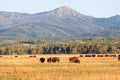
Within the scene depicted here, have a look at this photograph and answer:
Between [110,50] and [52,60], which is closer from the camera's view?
[52,60]

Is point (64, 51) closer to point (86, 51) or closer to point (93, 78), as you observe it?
point (86, 51)

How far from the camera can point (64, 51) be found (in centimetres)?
16625

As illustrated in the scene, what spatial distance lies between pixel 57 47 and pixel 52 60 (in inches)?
4202

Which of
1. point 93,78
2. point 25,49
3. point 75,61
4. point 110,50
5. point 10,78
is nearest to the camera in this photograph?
point 93,78

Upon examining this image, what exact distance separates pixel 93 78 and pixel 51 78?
3266 mm

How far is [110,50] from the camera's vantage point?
509 feet

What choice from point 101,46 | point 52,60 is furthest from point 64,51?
point 52,60

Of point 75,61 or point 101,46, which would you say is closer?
point 75,61

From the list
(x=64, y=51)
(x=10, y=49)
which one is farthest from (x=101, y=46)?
(x=10, y=49)

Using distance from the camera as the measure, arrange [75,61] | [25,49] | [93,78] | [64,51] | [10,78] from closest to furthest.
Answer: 1. [93,78]
2. [10,78]
3. [75,61]
4. [64,51]
5. [25,49]

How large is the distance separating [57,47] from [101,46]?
2204 cm

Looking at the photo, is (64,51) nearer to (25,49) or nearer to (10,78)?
A: (25,49)

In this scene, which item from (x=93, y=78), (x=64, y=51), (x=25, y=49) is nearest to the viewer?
(x=93, y=78)

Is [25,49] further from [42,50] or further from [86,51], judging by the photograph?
[86,51]
